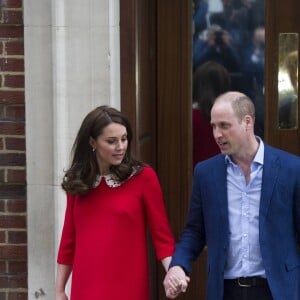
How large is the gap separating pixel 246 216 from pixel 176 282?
1.32ft

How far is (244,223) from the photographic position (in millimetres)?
Result: 3637

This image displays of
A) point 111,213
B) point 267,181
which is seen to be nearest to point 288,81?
point 267,181

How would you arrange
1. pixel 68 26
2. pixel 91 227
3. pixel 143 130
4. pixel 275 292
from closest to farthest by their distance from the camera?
pixel 275 292, pixel 91 227, pixel 68 26, pixel 143 130

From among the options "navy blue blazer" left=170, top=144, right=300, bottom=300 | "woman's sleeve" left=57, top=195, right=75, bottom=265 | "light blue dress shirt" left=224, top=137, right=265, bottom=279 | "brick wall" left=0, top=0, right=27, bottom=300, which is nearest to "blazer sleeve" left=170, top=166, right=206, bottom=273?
"navy blue blazer" left=170, top=144, right=300, bottom=300

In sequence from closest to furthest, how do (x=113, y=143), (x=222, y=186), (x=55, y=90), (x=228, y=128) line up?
(x=228, y=128) → (x=222, y=186) → (x=113, y=143) → (x=55, y=90)

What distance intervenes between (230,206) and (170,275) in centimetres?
39

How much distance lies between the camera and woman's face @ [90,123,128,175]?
3791 millimetres

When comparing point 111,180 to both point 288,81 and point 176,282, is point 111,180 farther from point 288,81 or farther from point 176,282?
point 288,81

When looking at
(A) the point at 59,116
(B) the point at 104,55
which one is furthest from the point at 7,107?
(B) the point at 104,55

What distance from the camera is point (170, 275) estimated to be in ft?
12.1

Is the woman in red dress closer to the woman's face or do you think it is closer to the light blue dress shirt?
the woman's face

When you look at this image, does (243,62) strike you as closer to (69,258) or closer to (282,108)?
(282,108)

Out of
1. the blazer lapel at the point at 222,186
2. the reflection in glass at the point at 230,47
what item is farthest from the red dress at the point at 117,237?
the reflection in glass at the point at 230,47

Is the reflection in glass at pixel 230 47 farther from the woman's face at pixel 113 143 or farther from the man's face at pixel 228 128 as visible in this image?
the man's face at pixel 228 128
